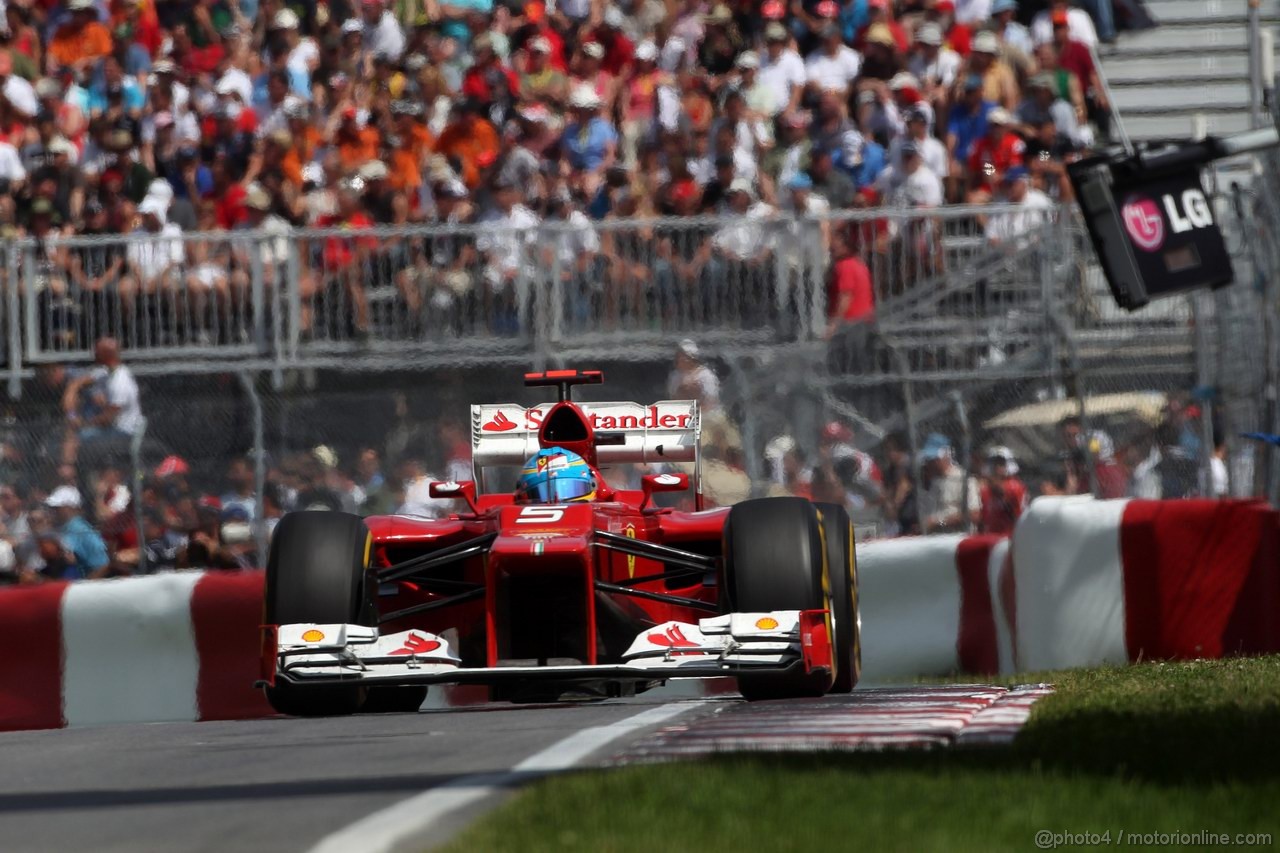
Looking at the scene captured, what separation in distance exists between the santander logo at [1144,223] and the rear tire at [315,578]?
4.05m

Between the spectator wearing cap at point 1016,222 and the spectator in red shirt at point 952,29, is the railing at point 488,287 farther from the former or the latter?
the spectator in red shirt at point 952,29

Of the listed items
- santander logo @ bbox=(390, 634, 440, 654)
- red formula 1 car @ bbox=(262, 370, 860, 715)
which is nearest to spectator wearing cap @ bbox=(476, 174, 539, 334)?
red formula 1 car @ bbox=(262, 370, 860, 715)

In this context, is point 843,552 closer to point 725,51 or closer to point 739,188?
point 739,188

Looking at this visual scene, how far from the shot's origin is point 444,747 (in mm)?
7289

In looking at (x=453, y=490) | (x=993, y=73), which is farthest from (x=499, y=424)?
(x=993, y=73)

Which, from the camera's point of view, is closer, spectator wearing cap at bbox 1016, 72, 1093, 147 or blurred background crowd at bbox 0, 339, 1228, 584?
blurred background crowd at bbox 0, 339, 1228, 584

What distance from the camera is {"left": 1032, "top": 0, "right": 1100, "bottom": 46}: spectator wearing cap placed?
17719 millimetres

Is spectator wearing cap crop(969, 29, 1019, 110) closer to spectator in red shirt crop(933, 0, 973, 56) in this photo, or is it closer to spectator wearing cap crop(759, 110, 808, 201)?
spectator in red shirt crop(933, 0, 973, 56)

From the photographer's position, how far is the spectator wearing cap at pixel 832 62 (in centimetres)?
1775

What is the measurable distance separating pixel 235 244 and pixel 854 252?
159 inches

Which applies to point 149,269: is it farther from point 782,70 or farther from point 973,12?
point 973,12

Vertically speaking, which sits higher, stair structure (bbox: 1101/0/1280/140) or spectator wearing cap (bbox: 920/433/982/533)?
stair structure (bbox: 1101/0/1280/140)

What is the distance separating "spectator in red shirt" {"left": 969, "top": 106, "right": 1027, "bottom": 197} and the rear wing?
5704 mm

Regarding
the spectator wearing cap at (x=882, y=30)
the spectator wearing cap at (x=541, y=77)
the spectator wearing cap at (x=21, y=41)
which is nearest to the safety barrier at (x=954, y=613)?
the spectator wearing cap at (x=882, y=30)
